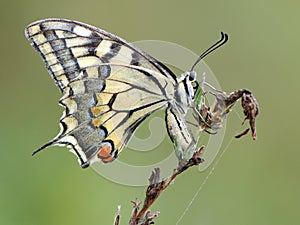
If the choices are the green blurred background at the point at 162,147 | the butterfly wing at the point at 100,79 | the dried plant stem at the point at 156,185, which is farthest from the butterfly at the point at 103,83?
the green blurred background at the point at 162,147

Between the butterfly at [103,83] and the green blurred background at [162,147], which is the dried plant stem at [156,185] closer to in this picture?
the butterfly at [103,83]

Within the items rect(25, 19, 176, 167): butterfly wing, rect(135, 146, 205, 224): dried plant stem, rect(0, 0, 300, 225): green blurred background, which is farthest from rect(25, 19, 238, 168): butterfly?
rect(0, 0, 300, 225): green blurred background

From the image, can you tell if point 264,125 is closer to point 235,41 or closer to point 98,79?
point 235,41

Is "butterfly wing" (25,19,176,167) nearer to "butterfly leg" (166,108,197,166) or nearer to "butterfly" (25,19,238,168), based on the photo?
"butterfly" (25,19,238,168)

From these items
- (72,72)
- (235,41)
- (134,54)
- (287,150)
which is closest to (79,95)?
(72,72)

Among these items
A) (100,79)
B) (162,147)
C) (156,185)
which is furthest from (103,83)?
(162,147)

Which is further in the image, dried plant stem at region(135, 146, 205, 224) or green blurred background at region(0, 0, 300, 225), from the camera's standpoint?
green blurred background at region(0, 0, 300, 225)

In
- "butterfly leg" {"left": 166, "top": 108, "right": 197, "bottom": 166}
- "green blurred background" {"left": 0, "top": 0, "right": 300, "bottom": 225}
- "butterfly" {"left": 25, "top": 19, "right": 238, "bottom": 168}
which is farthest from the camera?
"green blurred background" {"left": 0, "top": 0, "right": 300, "bottom": 225}
